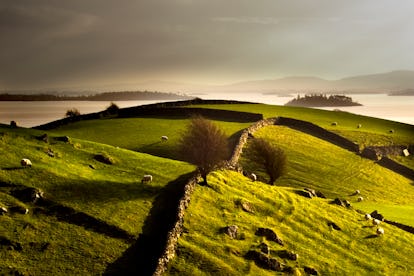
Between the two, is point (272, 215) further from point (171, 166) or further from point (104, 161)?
point (104, 161)

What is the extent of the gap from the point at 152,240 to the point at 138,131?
5637 centimetres

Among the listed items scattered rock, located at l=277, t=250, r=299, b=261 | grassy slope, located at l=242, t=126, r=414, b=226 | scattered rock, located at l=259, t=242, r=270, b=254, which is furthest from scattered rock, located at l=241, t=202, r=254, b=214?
grassy slope, located at l=242, t=126, r=414, b=226

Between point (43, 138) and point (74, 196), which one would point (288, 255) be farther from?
point (43, 138)

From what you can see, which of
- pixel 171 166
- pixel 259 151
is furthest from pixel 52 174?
pixel 259 151

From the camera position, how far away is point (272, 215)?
41.0 m

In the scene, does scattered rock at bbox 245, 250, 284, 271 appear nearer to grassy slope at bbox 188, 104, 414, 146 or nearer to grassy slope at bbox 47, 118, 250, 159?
grassy slope at bbox 47, 118, 250, 159

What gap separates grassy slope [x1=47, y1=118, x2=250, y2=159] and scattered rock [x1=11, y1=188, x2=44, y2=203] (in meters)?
34.4

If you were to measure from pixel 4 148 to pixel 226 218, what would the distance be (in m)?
21.4

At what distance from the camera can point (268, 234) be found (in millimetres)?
36656

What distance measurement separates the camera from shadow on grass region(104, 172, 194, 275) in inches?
1123

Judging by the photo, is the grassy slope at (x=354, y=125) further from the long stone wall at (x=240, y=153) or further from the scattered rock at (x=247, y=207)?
the scattered rock at (x=247, y=207)

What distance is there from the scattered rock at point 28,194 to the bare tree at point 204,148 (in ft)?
47.9

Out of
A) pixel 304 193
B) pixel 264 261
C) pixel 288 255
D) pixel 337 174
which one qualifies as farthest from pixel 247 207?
pixel 337 174

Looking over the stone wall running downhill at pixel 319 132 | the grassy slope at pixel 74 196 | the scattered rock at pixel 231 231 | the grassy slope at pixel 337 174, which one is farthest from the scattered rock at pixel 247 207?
the stone wall running downhill at pixel 319 132
